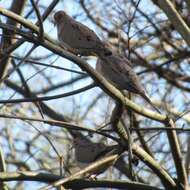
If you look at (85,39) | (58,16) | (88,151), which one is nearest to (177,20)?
(58,16)

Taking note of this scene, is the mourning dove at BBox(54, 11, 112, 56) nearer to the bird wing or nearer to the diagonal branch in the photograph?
the bird wing

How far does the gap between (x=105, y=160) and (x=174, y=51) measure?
490 centimetres

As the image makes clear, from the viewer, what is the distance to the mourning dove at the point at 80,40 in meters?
3.87

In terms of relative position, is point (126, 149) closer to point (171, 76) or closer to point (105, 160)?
point (105, 160)

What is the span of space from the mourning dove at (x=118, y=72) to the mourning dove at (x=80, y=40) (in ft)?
0.19

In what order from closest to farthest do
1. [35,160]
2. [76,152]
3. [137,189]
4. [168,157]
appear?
[137,189] < [76,152] < [168,157] < [35,160]

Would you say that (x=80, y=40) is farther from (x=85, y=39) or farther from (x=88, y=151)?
(x=88, y=151)

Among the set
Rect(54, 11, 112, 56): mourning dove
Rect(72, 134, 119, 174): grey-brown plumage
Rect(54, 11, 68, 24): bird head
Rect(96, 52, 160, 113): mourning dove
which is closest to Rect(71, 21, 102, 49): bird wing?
Rect(54, 11, 112, 56): mourning dove

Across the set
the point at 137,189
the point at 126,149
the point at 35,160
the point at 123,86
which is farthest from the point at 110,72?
the point at 35,160

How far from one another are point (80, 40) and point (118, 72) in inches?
12.2

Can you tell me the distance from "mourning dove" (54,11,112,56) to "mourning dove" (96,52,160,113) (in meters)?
0.06

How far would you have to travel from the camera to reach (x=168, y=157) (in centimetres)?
819

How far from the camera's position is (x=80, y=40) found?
390 centimetres

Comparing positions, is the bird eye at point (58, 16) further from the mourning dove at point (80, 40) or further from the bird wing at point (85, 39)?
the bird wing at point (85, 39)
